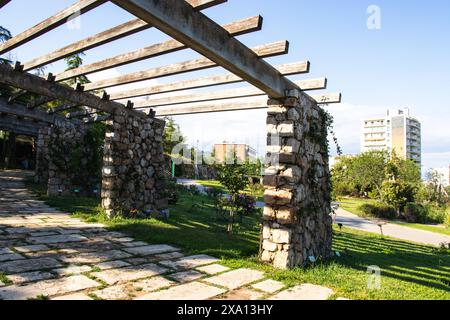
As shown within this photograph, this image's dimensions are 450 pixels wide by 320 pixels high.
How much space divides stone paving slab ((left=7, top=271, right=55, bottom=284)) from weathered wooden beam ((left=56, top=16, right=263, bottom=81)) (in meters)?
2.98

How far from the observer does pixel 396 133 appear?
319ft

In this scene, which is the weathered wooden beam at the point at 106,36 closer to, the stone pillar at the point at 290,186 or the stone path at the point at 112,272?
the stone pillar at the point at 290,186

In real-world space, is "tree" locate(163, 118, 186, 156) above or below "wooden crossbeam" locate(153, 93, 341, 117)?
above

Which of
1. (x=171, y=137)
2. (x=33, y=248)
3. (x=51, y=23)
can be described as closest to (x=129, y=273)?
(x=33, y=248)

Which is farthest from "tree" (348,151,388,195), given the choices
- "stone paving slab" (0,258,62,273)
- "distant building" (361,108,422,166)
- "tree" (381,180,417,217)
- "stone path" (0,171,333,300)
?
"distant building" (361,108,422,166)

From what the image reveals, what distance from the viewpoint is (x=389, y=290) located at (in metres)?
3.88

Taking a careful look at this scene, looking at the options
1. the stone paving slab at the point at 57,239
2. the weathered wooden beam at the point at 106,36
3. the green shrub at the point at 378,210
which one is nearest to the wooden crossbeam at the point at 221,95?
the weathered wooden beam at the point at 106,36

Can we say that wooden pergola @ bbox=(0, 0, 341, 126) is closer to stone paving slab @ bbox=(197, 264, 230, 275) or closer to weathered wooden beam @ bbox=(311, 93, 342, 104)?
weathered wooden beam @ bbox=(311, 93, 342, 104)

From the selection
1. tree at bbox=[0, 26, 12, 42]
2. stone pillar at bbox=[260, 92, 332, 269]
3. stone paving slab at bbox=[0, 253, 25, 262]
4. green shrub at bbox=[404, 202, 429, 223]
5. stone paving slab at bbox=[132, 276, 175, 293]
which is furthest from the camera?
green shrub at bbox=[404, 202, 429, 223]

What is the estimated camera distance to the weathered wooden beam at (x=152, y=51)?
11.4 ft

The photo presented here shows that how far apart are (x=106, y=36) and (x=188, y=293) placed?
324 cm

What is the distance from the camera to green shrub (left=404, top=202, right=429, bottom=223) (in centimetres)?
2036
